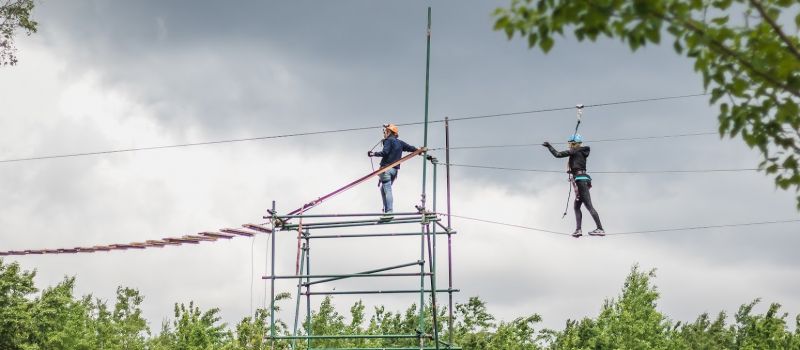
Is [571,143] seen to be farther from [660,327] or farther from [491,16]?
[660,327]

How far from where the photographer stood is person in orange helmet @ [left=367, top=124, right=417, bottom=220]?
19.3m

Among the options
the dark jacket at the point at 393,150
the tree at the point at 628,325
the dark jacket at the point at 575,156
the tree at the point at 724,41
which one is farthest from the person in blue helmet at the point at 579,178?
the tree at the point at 628,325

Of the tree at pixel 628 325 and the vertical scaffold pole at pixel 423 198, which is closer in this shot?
the vertical scaffold pole at pixel 423 198

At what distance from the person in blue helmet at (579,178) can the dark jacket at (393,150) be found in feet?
8.40

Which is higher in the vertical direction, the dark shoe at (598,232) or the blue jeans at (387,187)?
the blue jeans at (387,187)

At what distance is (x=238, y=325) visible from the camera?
49781mm

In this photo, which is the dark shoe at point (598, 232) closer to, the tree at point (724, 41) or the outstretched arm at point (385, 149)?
the outstretched arm at point (385, 149)

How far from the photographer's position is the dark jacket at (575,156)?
62.1 feet

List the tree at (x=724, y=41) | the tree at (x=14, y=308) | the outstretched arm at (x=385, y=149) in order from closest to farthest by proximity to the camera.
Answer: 1. the tree at (x=724, y=41)
2. the outstretched arm at (x=385, y=149)
3. the tree at (x=14, y=308)

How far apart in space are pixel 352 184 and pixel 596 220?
14.2ft

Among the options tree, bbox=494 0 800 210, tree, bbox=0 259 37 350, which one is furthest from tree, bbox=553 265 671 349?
tree, bbox=494 0 800 210

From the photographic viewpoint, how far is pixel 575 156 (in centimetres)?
1916

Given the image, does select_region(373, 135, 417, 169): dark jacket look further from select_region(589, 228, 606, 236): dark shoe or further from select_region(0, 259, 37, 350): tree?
select_region(0, 259, 37, 350): tree

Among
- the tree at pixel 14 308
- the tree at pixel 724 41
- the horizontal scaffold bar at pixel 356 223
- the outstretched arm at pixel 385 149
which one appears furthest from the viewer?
the tree at pixel 14 308
